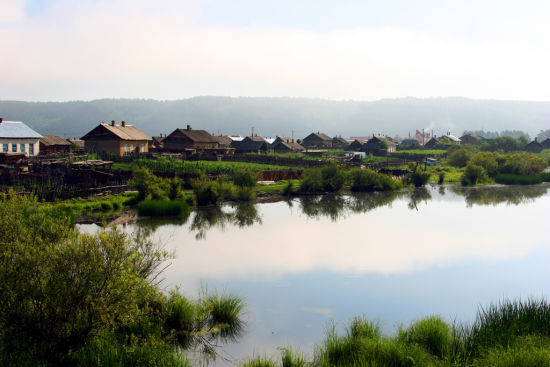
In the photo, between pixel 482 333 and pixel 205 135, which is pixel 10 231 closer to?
pixel 482 333

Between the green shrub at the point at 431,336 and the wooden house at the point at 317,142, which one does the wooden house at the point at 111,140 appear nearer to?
the green shrub at the point at 431,336

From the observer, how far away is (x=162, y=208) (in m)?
30.6

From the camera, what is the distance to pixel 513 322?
464 inches

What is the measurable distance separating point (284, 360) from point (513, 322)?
561 centimetres

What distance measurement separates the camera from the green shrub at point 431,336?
36.5 ft

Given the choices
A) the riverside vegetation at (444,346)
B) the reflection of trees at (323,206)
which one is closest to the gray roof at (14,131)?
the reflection of trees at (323,206)

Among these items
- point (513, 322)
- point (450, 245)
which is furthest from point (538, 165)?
point (513, 322)

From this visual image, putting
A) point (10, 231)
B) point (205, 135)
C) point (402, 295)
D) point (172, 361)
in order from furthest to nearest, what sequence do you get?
point (205, 135) < point (402, 295) < point (10, 231) < point (172, 361)

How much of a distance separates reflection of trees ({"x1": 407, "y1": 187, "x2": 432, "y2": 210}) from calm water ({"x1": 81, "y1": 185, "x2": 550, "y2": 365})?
209cm

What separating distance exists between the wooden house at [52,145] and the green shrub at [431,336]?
51175mm

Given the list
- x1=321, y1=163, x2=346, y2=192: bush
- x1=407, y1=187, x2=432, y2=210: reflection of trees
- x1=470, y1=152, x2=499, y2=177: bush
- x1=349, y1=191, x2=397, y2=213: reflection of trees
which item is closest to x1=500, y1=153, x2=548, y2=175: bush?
x1=470, y1=152, x2=499, y2=177: bush

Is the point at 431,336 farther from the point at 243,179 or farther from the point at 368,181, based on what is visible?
the point at 368,181

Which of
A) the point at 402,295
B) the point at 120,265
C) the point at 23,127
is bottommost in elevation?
the point at 402,295

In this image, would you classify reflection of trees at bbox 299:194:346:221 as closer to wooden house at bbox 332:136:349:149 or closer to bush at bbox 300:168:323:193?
bush at bbox 300:168:323:193
